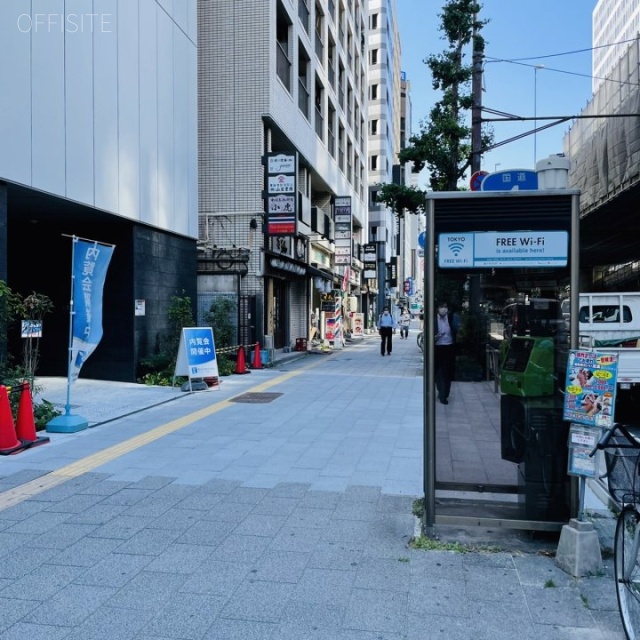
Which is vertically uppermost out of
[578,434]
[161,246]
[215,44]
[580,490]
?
[215,44]

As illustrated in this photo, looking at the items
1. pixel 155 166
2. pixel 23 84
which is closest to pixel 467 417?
pixel 23 84

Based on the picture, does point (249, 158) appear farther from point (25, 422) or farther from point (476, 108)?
point (25, 422)

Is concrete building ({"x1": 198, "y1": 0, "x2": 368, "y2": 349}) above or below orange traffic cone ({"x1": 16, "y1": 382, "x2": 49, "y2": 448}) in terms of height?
above

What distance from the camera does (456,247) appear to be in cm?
459

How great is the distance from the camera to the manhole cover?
11.6m

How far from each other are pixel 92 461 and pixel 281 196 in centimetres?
1234

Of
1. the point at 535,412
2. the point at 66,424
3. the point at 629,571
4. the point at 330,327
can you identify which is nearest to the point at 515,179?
the point at 535,412

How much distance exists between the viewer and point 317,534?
15.8ft

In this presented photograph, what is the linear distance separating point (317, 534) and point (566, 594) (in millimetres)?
1848

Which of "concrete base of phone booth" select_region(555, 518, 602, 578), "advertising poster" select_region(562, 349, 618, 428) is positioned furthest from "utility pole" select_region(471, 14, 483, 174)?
"concrete base of phone booth" select_region(555, 518, 602, 578)

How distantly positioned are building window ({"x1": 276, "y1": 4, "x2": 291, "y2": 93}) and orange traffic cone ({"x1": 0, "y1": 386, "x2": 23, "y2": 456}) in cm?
1595

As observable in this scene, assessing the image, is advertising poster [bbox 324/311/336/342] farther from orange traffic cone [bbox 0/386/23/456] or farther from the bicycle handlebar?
the bicycle handlebar

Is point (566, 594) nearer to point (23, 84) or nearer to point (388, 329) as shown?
point (23, 84)

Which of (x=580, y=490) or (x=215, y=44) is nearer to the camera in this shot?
(x=580, y=490)
